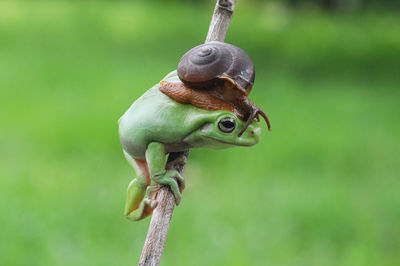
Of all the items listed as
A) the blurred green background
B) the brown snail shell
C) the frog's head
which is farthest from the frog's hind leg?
the blurred green background

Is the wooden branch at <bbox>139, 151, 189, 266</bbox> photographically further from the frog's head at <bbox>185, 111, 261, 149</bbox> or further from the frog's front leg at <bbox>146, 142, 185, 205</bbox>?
the frog's head at <bbox>185, 111, 261, 149</bbox>

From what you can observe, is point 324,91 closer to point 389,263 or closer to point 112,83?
point 112,83

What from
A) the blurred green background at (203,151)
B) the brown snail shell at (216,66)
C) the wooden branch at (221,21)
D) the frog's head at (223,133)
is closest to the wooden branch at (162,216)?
the wooden branch at (221,21)

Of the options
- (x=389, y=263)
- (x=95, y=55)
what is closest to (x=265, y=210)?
(x=389, y=263)

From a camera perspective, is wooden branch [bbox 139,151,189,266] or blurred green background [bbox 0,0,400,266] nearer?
wooden branch [bbox 139,151,189,266]

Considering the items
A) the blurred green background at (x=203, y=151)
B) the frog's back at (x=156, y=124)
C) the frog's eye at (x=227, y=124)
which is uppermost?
the frog's eye at (x=227, y=124)

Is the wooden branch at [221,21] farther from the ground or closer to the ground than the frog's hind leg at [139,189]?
farther from the ground

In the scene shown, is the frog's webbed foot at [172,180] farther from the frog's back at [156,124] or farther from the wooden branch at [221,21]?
the wooden branch at [221,21]
